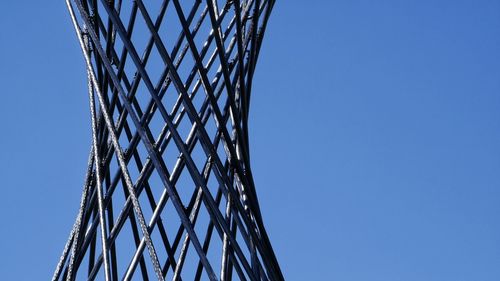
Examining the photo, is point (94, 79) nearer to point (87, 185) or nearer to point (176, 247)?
point (87, 185)

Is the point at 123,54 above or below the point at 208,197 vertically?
above

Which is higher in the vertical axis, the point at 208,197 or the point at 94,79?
the point at 94,79

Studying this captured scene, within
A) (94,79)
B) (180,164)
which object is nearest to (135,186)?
(180,164)

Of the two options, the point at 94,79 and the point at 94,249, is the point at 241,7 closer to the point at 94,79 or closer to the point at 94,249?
the point at 94,79

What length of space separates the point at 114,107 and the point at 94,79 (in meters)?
0.26

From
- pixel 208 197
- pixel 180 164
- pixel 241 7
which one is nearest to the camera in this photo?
pixel 208 197

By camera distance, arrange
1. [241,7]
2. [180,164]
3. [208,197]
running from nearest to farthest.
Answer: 1. [208,197]
2. [180,164]
3. [241,7]

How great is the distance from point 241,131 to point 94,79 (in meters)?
1.23

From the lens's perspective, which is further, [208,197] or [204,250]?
[204,250]

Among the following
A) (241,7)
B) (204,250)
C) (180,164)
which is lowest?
(204,250)

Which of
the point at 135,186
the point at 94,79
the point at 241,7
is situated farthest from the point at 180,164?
the point at 241,7

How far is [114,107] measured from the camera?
7.51 metres

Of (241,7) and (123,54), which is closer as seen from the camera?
(123,54)

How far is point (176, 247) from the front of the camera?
25.6 ft
